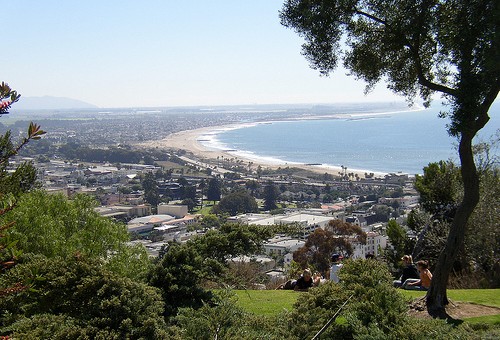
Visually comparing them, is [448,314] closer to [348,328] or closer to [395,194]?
[348,328]

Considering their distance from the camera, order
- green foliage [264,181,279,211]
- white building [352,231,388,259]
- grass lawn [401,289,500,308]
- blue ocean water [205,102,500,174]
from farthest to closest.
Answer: blue ocean water [205,102,500,174]
green foliage [264,181,279,211]
white building [352,231,388,259]
grass lawn [401,289,500,308]

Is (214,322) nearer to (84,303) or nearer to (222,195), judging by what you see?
(84,303)

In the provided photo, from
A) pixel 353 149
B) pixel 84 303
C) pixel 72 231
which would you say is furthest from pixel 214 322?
pixel 353 149

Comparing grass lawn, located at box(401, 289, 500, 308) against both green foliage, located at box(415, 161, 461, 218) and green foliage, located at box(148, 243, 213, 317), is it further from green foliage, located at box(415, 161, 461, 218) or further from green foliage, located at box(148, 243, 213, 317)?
green foliage, located at box(415, 161, 461, 218)

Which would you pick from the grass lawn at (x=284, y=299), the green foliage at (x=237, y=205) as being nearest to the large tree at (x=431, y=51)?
the grass lawn at (x=284, y=299)

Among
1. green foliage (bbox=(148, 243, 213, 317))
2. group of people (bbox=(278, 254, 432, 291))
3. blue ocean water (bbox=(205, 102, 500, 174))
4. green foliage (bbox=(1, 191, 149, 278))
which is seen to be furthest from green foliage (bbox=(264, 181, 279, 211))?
green foliage (bbox=(148, 243, 213, 317))

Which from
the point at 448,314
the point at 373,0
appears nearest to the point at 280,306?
the point at 448,314
